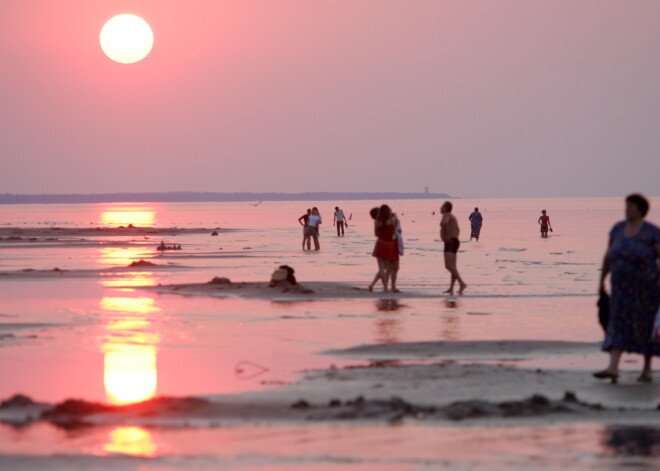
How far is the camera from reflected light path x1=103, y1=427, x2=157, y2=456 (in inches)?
309

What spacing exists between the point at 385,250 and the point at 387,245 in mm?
104

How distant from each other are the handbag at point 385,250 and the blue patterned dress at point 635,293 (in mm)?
10810

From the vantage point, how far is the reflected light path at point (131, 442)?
7840 millimetres

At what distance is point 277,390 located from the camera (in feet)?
34.5

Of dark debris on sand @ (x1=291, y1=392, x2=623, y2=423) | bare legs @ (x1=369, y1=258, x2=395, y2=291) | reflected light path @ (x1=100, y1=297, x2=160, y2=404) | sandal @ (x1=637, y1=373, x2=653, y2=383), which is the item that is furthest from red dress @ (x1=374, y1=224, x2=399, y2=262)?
dark debris on sand @ (x1=291, y1=392, x2=623, y2=423)

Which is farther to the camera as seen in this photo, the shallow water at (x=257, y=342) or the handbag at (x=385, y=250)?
the handbag at (x=385, y=250)

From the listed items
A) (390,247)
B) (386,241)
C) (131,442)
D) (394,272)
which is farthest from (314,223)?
(131,442)

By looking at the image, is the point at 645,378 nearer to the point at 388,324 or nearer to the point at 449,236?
the point at 388,324

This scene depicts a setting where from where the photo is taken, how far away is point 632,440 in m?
8.10

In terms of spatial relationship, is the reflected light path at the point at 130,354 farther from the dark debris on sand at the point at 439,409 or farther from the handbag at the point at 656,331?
the handbag at the point at 656,331

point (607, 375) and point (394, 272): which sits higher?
point (394, 272)

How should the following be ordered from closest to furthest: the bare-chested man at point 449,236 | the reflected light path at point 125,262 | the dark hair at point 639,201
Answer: the dark hair at point 639,201, the bare-chested man at point 449,236, the reflected light path at point 125,262

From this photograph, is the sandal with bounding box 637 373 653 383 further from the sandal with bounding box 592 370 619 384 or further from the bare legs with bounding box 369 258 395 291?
the bare legs with bounding box 369 258 395 291

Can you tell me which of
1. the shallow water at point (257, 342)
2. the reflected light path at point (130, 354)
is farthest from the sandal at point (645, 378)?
the reflected light path at point (130, 354)
